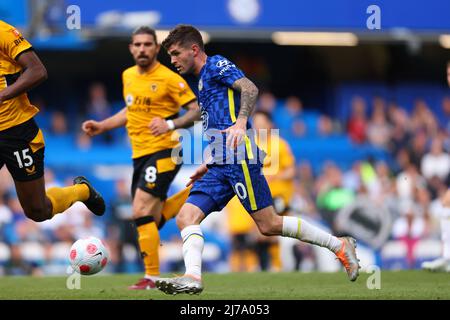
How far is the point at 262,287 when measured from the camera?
419 inches

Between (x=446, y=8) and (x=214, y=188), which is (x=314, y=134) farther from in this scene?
(x=214, y=188)

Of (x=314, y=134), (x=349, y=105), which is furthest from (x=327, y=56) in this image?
(x=314, y=134)

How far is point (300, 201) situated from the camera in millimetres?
18172

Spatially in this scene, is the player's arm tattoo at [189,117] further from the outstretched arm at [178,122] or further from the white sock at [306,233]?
the white sock at [306,233]

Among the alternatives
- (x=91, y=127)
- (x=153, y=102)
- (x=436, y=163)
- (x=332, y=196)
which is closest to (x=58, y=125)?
(x=332, y=196)

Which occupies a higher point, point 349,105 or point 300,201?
point 349,105

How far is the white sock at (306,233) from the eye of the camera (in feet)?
30.0

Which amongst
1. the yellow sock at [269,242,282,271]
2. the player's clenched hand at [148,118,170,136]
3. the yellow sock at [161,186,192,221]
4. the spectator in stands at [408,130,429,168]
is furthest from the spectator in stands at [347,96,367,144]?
the player's clenched hand at [148,118,170,136]

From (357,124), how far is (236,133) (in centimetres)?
1353

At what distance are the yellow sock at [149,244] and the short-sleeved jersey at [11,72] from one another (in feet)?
6.56

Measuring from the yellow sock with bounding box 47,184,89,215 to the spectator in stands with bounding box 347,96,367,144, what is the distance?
1148 centimetres

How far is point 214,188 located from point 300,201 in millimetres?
9344

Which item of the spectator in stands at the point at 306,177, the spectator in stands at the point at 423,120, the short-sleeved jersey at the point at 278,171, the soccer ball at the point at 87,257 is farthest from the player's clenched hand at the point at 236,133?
the spectator in stands at the point at 423,120

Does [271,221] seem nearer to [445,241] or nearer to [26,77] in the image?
[26,77]
